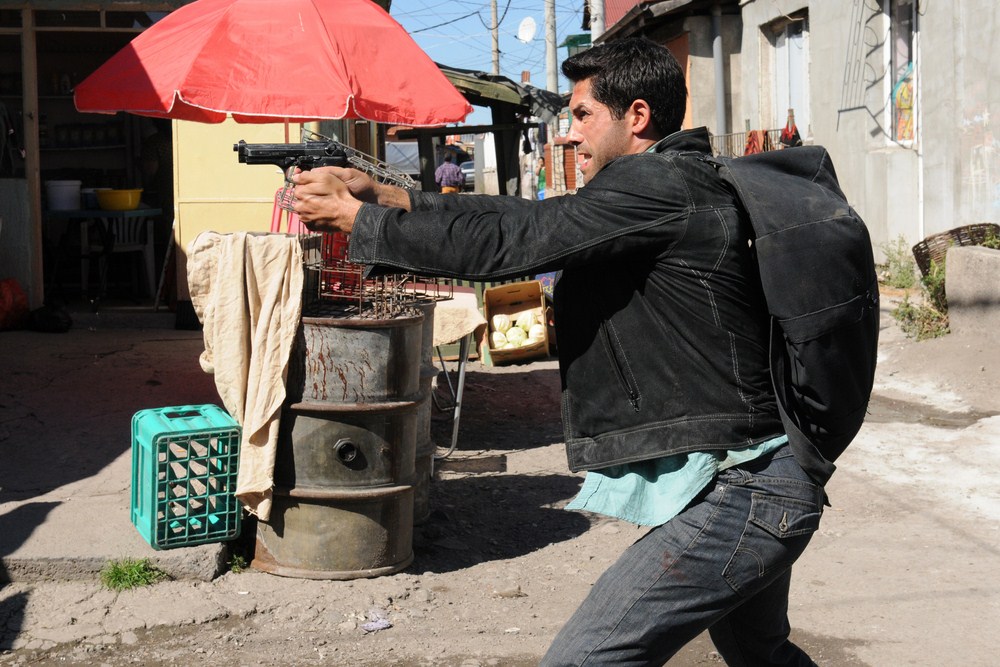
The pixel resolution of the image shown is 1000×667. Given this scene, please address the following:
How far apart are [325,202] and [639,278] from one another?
689 millimetres

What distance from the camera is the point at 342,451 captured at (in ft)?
15.8

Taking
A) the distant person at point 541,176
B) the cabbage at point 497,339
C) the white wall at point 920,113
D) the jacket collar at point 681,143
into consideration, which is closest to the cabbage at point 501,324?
the cabbage at point 497,339

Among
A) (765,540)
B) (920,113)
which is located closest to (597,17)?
(920,113)

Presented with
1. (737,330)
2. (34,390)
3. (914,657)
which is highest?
(737,330)

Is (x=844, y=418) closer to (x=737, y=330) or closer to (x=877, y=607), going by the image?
(x=737, y=330)

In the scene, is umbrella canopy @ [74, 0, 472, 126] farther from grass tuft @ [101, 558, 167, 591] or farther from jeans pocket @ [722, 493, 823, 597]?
jeans pocket @ [722, 493, 823, 597]

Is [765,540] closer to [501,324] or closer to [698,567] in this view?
[698,567]

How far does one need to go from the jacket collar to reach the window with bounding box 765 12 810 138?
41.8ft

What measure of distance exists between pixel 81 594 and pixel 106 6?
22.2ft

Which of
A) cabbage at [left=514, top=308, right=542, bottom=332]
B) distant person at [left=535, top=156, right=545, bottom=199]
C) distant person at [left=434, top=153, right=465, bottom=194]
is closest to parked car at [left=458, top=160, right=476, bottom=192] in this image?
distant person at [left=535, top=156, right=545, bottom=199]

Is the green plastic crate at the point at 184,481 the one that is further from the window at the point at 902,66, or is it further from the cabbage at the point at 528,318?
the window at the point at 902,66

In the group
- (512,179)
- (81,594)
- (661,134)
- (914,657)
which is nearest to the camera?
(661,134)

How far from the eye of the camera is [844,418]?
8.05 ft

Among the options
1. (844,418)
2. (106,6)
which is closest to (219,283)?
(844,418)
